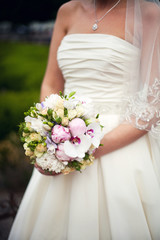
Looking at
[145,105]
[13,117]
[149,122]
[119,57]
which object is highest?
[119,57]

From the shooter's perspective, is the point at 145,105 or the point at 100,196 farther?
the point at 100,196

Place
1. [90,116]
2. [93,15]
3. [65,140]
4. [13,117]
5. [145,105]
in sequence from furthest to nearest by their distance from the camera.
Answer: [13,117]
[93,15]
[145,105]
[90,116]
[65,140]

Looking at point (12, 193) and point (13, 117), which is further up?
point (13, 117)

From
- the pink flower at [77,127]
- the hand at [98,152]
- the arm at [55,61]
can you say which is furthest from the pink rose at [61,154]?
the arm at [55,61]

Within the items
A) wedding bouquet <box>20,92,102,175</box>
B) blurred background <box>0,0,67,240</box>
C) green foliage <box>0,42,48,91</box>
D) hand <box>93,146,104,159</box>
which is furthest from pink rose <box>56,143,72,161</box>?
green foliage <box>0,42,48,91</box>

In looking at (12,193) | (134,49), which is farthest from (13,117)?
(134,49)

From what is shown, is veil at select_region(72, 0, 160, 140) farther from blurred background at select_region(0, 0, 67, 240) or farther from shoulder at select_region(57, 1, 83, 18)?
blurred background at select_region(0, 0, 67, 240)

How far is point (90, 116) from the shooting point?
1.54 meters

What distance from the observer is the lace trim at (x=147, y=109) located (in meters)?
1.70

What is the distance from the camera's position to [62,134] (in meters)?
1.41

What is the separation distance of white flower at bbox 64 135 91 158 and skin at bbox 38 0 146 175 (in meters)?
0.35

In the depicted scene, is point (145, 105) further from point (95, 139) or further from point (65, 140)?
point (65, 140)

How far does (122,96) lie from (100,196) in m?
0.81

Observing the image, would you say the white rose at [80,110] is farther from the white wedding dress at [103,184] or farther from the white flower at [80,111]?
the white wedding dress at [103,184]
